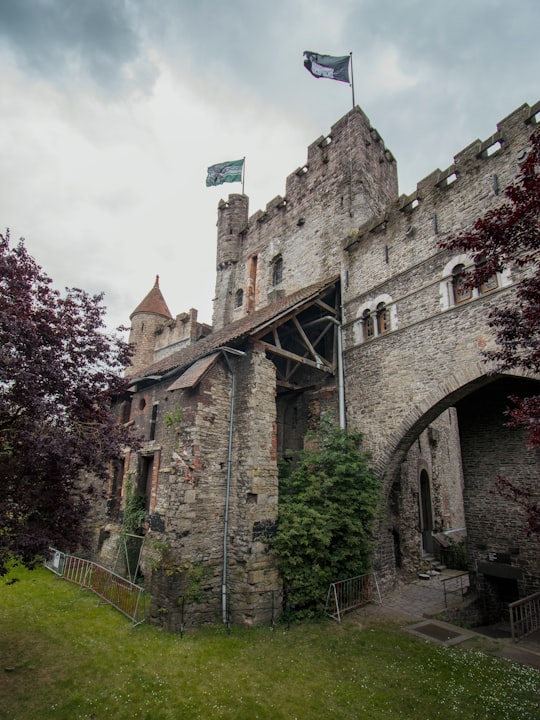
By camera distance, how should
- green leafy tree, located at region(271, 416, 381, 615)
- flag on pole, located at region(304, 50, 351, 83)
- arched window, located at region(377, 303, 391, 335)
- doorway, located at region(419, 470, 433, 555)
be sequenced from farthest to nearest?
→ doorway, located at region(419, 470, 433, 555) → flag on pole, located at region(304, 50, 351, 83) → arched window, located at region(377, 303, 391, 335) → green leafy tree, located at region(271, 416, 381, 615)

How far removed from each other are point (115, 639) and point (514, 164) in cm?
1366

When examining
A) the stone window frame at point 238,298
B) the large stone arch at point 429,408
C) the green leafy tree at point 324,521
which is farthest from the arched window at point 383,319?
the stone window frame at point 238,298

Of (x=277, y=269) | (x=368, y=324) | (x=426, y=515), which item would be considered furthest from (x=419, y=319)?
(x=426, y=515)

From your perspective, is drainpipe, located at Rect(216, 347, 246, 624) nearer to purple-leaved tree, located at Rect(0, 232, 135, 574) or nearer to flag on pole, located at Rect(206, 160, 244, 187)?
purple-leaved tree, located at Rect(0, 232, 135, 574)

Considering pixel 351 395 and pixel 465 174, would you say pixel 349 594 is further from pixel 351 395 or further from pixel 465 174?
pixel 465 174

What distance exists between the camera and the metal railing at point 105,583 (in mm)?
8898

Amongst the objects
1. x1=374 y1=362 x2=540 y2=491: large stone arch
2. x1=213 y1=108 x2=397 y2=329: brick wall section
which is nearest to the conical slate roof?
x1=213 y1=108 x2=397 y2=329: brick wall section

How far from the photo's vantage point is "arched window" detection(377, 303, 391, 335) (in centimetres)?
1171

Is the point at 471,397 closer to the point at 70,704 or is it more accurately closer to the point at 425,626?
the point at 425,626

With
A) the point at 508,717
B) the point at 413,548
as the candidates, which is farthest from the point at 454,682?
the point at 413,548

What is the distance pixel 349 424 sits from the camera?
39.9 ft

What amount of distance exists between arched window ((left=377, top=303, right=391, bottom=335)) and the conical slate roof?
17.8 metres

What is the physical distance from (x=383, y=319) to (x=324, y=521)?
6085 millimetres

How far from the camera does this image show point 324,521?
9438 millimetres
